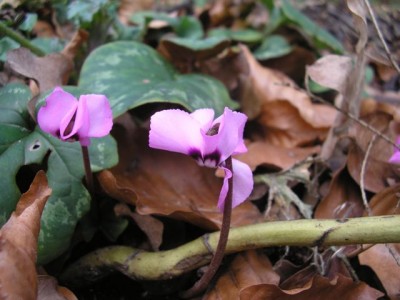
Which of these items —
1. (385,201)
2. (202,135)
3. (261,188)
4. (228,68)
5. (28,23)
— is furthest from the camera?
(228,68)

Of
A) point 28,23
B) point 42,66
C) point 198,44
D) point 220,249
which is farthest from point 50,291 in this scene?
point 198,44

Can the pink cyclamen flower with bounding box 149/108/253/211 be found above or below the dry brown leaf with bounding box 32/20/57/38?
above

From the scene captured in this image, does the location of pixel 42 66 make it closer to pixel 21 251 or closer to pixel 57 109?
pixel 57 109

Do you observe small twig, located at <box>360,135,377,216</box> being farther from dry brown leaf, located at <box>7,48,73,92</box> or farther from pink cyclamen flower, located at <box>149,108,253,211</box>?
dry brown leaf, located at <box>7,48,73,92</box>

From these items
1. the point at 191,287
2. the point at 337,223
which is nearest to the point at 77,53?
the point at 191,287

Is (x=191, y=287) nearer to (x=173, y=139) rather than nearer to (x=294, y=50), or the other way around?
(x=173, y=139)

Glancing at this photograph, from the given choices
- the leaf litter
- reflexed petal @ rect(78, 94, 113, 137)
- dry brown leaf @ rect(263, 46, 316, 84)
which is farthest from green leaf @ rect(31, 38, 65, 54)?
dry brown leaf @ rect(263, 46, 316, 84)
